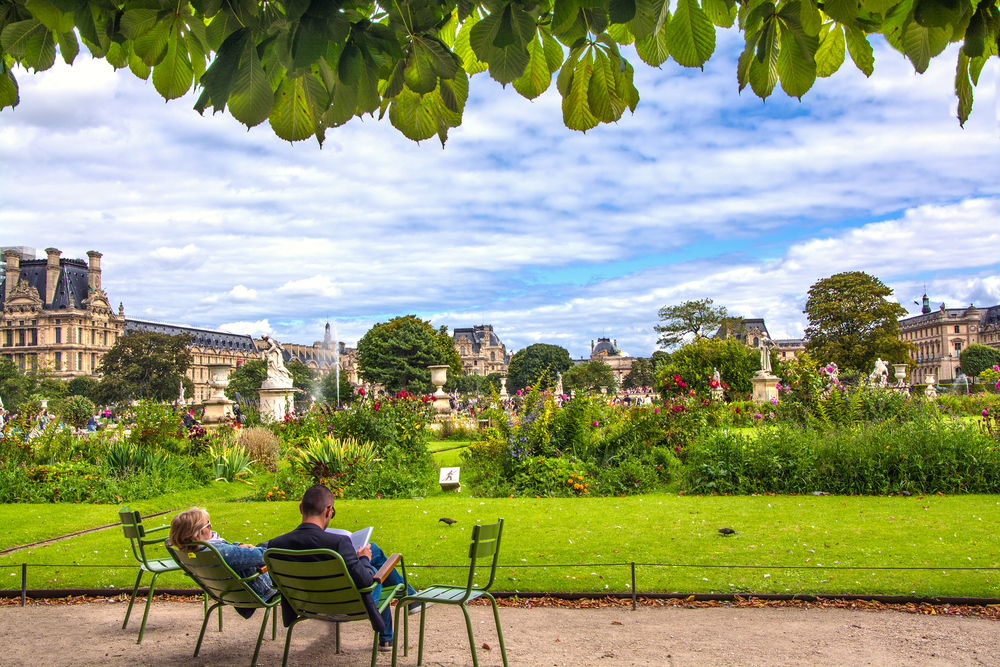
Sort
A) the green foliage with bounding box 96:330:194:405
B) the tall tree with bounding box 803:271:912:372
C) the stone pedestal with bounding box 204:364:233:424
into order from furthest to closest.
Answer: the green foliage with bounding box 96:330:194:405
the tall tree with bounding box 803:271:912:372
the stone pedestal with bounding box 204:364:233:424

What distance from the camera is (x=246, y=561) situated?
4043 mm

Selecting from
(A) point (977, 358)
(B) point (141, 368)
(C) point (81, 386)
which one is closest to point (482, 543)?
(B) point (141, 368)

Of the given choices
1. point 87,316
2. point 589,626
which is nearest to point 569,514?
point 589,626

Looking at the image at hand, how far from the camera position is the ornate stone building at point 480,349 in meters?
137

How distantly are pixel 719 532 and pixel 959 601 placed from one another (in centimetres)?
229

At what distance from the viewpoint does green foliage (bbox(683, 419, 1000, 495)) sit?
9.08 metres

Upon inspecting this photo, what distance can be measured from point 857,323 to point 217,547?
154 ft

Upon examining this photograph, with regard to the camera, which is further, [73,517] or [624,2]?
[73,517]

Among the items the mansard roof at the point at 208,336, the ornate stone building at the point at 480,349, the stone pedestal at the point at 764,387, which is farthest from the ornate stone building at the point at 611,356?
the stone pedestal at the point at 764,387

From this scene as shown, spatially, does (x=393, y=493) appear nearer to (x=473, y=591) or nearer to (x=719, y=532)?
(x=719, y=532)

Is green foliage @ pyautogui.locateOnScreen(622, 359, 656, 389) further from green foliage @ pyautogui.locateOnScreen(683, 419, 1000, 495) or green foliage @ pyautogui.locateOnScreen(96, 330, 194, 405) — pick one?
green foliage @ pyautogui.locateOnScreen(683, 419, 1000, 495)

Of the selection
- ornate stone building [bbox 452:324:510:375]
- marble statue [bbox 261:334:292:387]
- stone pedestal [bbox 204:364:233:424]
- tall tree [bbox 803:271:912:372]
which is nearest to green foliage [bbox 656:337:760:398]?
tall tree [bbox 803:271:912:372]

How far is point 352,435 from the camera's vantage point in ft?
41.0

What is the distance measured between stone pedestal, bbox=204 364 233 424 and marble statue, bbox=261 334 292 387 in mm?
1187
